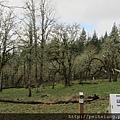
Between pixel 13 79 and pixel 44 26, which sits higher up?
pixel 44 26

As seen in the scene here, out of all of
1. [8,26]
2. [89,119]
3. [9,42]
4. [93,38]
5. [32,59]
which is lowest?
[89,119]

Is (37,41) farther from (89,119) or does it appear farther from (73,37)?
(89,119)

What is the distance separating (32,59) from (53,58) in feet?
22.1

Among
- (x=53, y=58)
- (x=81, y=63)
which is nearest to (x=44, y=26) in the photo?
(x=53, y=58)

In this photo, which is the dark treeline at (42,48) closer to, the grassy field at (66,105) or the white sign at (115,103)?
the grassy field at (66,105)

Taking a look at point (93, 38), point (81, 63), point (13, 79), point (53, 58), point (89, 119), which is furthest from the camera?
point (93, 38)

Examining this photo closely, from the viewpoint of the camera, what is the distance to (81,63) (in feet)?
139

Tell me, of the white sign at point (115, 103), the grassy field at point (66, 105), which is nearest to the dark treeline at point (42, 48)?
the grassy field at point (66, 105)

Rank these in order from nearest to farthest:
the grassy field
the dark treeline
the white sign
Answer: the white sign < the grassy field < the dark treeline

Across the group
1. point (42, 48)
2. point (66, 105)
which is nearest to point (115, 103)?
point (66, 105)

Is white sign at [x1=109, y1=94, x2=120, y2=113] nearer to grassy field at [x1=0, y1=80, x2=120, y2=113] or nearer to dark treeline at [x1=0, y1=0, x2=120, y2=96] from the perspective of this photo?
grassy field at [x1=0, y1=80, x2=120, y2=113]

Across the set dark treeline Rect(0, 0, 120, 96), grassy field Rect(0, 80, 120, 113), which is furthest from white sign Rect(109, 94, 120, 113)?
dark treeline Rect(0, 0, 120, 96)

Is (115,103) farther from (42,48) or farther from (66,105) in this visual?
(42,48)

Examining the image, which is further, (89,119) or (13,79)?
(13,79)
